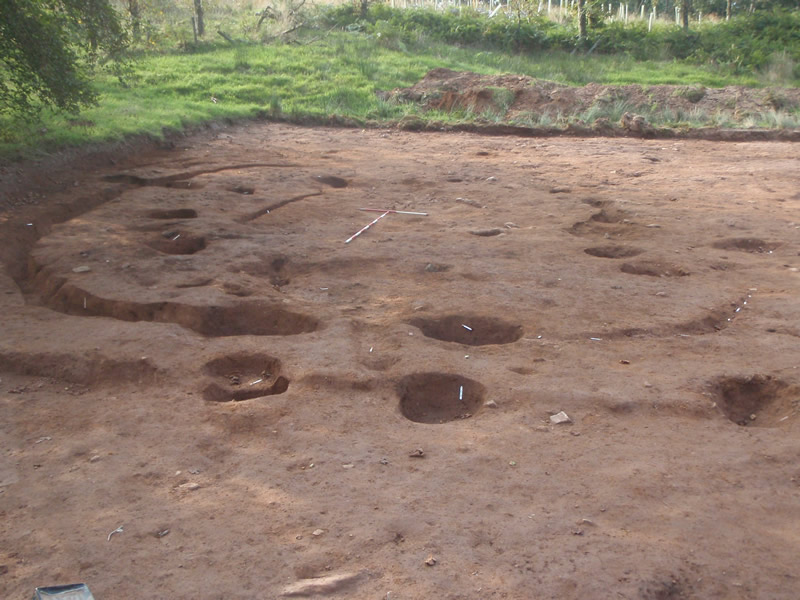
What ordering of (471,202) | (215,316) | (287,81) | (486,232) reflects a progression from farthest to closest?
(287,81)
(471,202)
(486,232)
(215,316)

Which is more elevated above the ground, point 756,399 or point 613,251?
point 613,251

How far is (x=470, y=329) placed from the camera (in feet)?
14.9

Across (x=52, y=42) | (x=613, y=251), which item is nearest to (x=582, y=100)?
(x=613, y=251)

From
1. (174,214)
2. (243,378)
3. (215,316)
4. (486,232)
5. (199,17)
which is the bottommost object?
(243,378)

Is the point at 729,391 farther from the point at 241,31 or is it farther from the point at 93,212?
the point at 241,31

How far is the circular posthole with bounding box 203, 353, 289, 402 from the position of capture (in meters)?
3.91

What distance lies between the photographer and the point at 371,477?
3121mm

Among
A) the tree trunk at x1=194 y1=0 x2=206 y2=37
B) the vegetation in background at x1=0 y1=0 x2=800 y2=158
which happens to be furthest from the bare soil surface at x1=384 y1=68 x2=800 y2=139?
the tree trunk at x1=194 y1=0 x2=206 y2=37

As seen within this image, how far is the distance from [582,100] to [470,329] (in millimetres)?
9268

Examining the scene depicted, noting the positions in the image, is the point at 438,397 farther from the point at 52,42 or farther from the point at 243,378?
the point at 52,42

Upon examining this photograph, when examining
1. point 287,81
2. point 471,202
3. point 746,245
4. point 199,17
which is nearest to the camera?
point 746,245

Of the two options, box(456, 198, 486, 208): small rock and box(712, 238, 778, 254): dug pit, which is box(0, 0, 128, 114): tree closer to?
box(456, 198, 486, 208): small rock

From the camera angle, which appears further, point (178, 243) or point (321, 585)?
point (178, 243)

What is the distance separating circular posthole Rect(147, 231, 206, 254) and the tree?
205 cm
